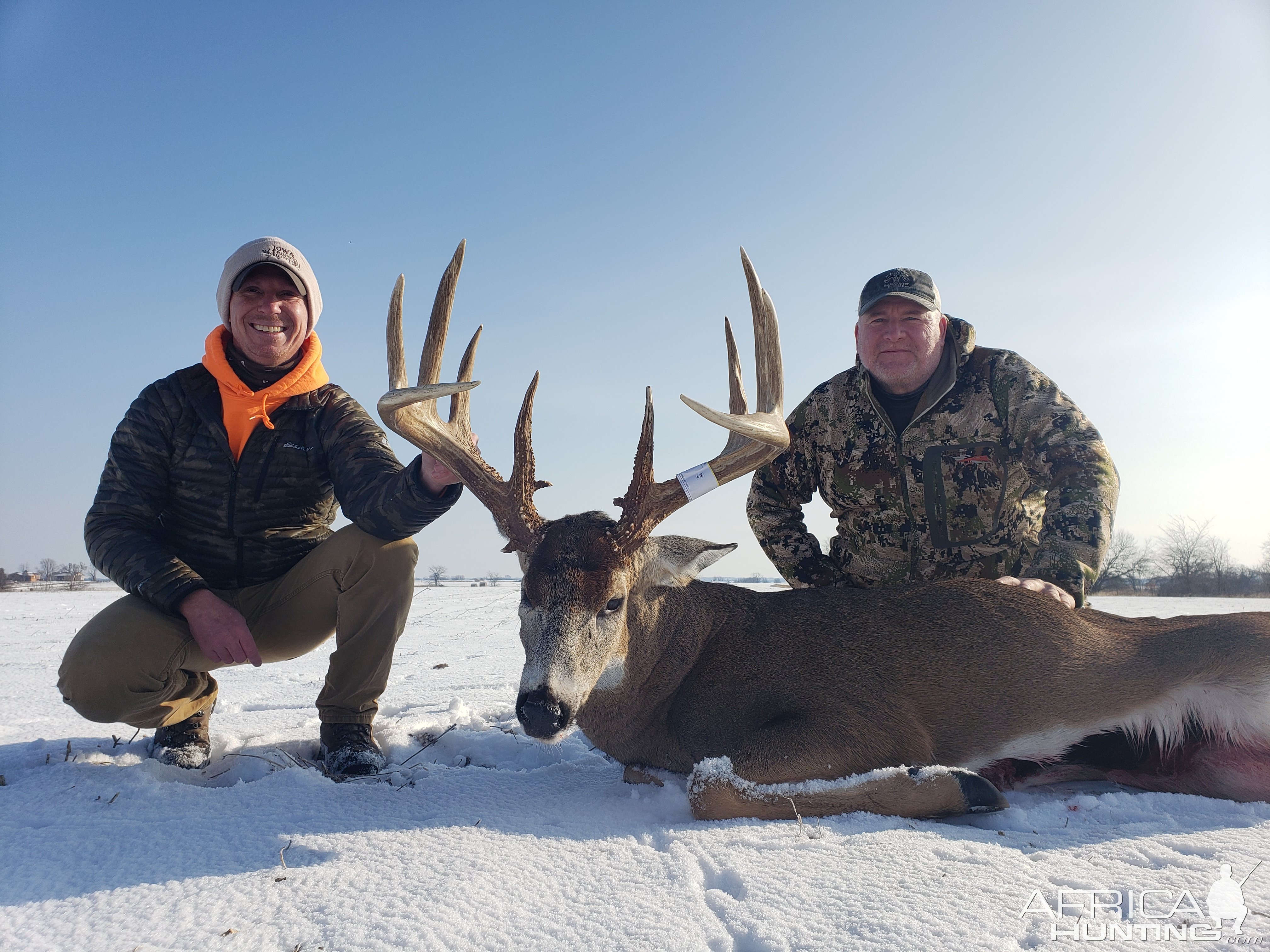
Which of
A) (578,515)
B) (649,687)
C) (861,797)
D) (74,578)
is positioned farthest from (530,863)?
(74,578)

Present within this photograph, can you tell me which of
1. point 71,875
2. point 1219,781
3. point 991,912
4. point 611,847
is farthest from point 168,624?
point 1219,781

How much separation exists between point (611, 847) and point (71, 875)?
162cm

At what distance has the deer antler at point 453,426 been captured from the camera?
3803 mm

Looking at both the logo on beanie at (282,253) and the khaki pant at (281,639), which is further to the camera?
the logo on beanie at (282,253)

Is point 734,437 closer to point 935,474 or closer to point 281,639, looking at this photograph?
point 935,474

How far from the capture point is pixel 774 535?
550cm

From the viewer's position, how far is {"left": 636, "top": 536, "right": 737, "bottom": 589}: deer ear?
13.1 ft

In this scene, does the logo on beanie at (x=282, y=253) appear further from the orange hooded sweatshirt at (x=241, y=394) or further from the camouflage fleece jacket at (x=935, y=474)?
the camouflage fleece jacket at (x=935, y=474)

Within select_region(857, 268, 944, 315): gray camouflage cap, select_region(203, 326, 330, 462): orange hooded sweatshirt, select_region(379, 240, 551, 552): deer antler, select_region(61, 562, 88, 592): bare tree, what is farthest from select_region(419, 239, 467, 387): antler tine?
select_region(61, 562, 88, 592): bare tree

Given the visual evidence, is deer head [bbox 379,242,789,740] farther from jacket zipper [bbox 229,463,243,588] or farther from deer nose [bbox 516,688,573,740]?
jacket zipper [bbox 229,463,243,588]

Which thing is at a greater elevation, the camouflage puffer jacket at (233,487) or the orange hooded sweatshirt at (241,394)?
the orange hooded sweatshirt at (241,394)

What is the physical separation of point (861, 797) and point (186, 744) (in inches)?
135

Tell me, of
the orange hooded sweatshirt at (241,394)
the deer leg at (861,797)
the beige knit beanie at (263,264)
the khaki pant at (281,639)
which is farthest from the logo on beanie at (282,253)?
the deer leg at (861,797)

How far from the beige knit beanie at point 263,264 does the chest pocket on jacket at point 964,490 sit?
418 cm
